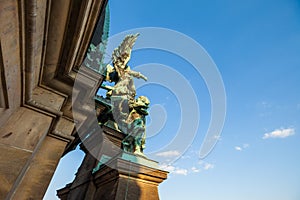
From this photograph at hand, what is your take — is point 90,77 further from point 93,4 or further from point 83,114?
point 93,4

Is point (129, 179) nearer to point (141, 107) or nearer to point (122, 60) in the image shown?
point (141, 107)

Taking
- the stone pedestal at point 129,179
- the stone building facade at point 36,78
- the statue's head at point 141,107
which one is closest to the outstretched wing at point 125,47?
the statue's head at point 141,107

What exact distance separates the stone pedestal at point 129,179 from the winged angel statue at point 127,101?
666mm

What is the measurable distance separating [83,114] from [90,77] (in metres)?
0.77

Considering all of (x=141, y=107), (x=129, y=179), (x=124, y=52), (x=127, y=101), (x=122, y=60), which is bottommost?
(x=129, y=179)

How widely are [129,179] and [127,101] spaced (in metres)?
3.27

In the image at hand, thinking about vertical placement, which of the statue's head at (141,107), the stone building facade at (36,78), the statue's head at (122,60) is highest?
the statue's head at (122,60)

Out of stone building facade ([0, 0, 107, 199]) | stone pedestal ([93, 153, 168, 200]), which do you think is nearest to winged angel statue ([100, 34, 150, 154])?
stone pedestal ([93, 153, 168, 200])

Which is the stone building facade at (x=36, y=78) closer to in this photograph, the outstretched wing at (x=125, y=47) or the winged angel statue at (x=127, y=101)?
the winged angel statue at (x=127, y=101)

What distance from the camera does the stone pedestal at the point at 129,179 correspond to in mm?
4062

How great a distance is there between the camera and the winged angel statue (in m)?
5.52

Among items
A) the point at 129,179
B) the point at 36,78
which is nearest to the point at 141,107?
the point at 129,179

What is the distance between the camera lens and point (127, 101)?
271 inches

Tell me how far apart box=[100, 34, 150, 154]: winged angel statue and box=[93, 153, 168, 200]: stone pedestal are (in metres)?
Answer: 0.67
